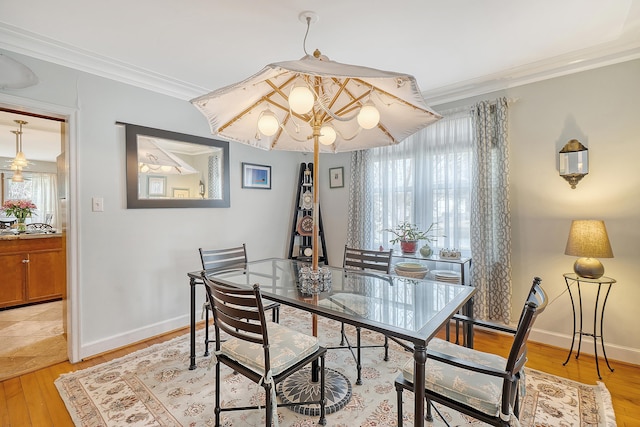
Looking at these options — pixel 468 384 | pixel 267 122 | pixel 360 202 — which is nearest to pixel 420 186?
pixel 360 202

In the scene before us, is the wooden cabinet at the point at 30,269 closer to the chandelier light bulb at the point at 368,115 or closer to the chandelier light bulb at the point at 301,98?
the chandelier light bulb at the point at 301,98

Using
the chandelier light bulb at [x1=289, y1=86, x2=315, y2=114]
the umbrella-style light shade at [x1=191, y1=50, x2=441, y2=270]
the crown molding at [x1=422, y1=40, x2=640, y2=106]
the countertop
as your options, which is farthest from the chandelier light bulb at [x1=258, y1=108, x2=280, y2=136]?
the countertop

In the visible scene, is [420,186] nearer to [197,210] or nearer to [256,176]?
[256,176]

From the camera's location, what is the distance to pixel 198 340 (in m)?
2.82

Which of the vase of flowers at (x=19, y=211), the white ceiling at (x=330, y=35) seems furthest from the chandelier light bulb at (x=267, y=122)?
the vase of flowers at (x=19, y=211)

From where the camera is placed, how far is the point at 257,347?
1.61 meters

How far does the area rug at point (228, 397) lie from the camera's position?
5.74 ft

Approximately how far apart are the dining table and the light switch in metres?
1.12

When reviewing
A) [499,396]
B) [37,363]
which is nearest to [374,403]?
[499,396]

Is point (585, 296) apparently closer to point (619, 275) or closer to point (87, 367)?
point (619, 275)

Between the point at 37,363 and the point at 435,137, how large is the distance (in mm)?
4238

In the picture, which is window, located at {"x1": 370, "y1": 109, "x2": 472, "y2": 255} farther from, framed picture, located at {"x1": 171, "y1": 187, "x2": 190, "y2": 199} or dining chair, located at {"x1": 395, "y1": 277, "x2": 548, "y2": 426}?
framed picture, located at {"x1": 171, "y1": 187, "x2": 190, "y2": 199}

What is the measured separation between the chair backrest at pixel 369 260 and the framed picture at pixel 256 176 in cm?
171

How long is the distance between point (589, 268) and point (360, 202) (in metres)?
2.24
